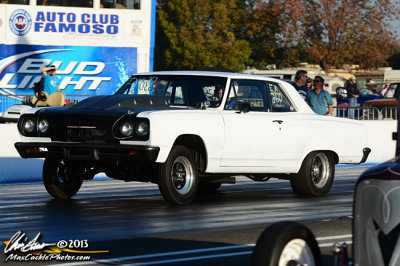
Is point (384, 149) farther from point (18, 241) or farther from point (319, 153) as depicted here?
point (18, 241)

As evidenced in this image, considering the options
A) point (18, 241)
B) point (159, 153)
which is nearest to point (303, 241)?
point (18, 241)

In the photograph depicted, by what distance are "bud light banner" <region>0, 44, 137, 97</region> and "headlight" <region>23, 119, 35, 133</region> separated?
2234 cm

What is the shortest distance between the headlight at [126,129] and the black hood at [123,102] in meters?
0.44

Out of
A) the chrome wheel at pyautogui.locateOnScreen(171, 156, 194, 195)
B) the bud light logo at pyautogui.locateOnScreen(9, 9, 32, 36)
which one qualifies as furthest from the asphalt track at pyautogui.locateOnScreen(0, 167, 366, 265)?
the bud light logo at pyautogui.locateOnScreen(9, 9, 32, 36)

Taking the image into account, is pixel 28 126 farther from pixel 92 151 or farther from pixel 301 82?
pixel 301 82

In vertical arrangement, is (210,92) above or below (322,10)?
below

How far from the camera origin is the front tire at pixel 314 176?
12.7 meters

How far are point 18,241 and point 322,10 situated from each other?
157 feet

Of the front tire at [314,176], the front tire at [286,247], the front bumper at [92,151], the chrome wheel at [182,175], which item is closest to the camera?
the front tire at [286,247]

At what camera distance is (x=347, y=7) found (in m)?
54.8

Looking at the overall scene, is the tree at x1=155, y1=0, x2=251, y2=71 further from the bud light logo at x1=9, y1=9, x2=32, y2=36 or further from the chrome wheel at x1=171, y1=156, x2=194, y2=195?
the chrome wheel at x1=171, y1=156, x2=194, y2=195

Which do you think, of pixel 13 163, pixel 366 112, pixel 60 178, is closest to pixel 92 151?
pixel 60 178

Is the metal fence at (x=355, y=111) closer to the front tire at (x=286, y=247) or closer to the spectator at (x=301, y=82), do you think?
the spectator at (x=301, y=82)

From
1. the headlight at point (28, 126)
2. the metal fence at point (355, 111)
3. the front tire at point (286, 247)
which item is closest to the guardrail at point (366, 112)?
the metal fence at point (355, 111)
